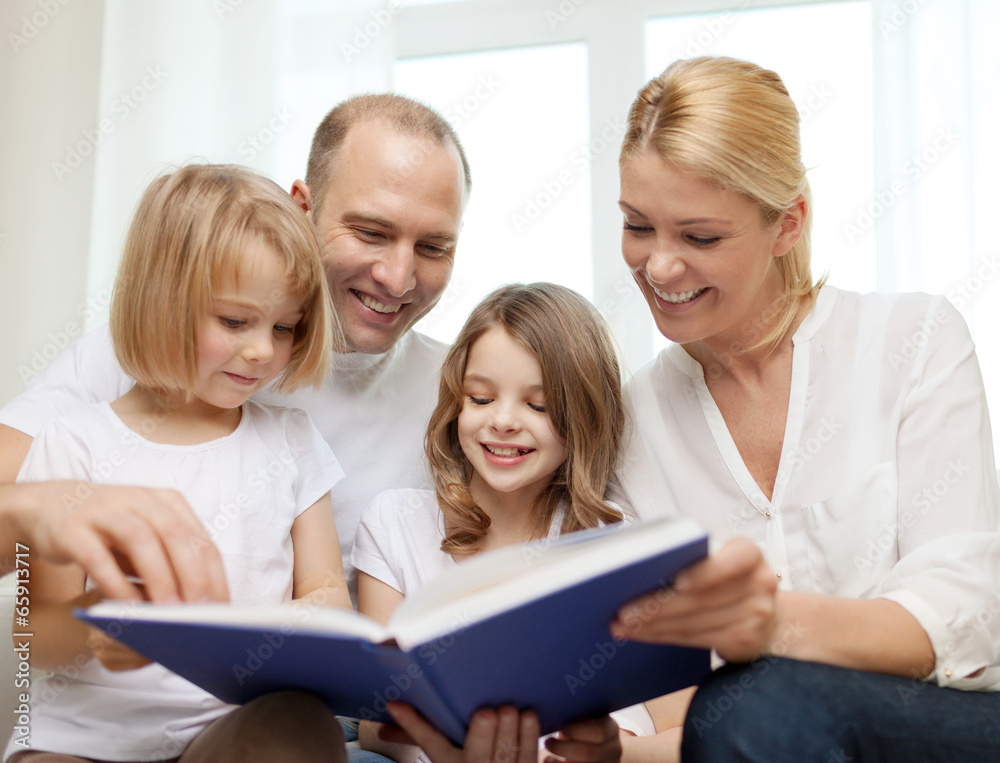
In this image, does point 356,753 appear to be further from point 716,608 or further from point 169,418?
point 716,608

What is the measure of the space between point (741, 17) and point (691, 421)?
73.3 inches

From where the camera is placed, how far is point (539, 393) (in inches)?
60.2

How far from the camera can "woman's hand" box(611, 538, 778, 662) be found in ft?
2.46

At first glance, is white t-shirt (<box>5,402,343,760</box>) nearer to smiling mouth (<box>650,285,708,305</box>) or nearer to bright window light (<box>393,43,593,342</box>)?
smiling mouth (<box>650,285,708,305</box>)

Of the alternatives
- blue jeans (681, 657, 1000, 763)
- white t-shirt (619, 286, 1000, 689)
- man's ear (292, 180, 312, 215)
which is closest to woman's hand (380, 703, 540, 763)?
blue jeans (681, 657, 1000, 763)

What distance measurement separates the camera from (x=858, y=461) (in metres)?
1.35

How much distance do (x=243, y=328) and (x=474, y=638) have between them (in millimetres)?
685

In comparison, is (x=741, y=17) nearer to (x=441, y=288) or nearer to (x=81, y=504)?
(x=441, y=288)

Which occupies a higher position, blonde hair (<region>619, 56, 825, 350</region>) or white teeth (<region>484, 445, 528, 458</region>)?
blonde hair (<region>619, 56, 825, 350</region>)

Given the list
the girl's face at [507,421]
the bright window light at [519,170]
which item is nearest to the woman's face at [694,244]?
the girl's face at [507,421]

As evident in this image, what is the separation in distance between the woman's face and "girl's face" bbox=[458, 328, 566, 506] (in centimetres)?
25

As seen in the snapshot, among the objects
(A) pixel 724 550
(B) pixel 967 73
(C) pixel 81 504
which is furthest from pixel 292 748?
(B) pixel 967 73

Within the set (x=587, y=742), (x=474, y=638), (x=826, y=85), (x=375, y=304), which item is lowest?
(x=587, y=742)

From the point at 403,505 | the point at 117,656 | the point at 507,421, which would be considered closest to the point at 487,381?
the point at 507,421
